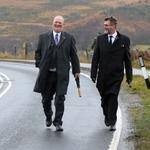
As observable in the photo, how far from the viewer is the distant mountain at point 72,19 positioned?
71.1 meters

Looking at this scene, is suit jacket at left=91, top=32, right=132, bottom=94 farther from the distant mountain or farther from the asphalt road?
the distant mountain

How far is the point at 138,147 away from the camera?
32.0 feet

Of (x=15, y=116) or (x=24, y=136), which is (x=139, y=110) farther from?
(x=24, y=136)

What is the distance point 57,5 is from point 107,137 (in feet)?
295

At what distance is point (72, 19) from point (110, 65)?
245ft

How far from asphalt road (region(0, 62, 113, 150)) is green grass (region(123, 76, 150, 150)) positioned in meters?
0.50

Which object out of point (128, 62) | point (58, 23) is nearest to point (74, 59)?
point (58, 23)

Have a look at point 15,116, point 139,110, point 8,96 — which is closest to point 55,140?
point 15,116

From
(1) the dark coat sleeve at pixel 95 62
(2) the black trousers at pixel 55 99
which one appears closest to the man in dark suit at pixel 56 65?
(2) the black trousers at pixel 55 99

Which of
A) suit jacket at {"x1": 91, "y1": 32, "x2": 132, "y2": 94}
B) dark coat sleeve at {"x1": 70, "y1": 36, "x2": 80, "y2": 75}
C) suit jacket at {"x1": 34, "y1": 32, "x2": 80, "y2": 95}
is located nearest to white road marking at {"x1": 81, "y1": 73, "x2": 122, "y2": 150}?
suit jacket at {"x1": 91, "y1": 32, "x2": 132, "y2": 94}

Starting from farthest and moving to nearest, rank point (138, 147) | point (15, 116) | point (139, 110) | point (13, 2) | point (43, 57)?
point (13, 2), point (139, 110), point (15, 116), point (43, 57), point (138, 147)

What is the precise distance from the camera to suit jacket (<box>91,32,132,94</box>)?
11.4 metres

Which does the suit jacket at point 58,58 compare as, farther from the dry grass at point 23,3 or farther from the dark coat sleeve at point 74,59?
the dry grass at point 23,3

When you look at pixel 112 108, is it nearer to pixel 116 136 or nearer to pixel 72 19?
pixel 116 136
